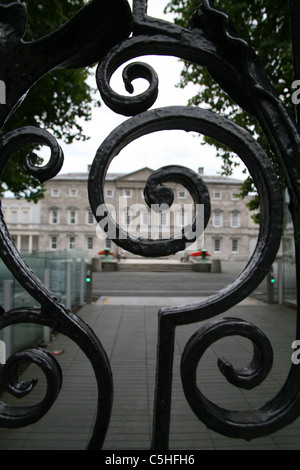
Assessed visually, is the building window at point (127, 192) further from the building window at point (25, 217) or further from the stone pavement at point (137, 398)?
the stone pavement at point (137, 398)

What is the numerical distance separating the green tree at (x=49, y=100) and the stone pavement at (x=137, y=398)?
4.96 meters

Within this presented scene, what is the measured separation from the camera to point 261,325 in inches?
322

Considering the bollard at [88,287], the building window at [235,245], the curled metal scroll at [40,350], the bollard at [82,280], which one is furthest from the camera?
the building window at [235,245]

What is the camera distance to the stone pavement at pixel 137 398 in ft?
10.4

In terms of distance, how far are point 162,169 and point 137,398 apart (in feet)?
12.7

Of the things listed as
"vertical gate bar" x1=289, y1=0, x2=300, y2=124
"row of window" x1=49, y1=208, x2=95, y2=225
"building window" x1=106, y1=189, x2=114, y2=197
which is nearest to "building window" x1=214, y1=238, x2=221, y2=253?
"building window" x1=106, y1=189, x2=114, y2=197

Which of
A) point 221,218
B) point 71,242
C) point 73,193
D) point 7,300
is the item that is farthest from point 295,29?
point 71,242

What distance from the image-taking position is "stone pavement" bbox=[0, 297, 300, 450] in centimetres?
317

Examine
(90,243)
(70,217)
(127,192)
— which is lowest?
(90,243)

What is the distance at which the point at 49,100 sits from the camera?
9500 mm

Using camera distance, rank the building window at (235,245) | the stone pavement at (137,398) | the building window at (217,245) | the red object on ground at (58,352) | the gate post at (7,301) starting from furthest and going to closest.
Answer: the building window at (235,245) → the building window at (217,245) → the red object on ground at (58,352) → the gate post at (7,301) → the stone pavement at (137,398)

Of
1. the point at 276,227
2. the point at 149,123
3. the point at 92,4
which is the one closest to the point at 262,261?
the point at 276,227

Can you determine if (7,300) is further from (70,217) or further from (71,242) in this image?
(71,242)

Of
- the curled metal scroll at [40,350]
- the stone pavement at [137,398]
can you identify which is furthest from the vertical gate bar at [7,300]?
the curled metal scroll at [40,350]
